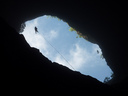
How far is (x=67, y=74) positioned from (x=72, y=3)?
57.1ft

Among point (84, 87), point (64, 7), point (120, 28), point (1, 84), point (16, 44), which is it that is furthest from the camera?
point (64, 7)

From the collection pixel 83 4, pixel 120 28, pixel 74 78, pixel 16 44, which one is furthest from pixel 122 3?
pixel 16 44

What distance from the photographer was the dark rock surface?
21.7ft

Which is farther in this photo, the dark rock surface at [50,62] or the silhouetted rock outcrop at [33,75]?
the dark rock surface at [50,62]

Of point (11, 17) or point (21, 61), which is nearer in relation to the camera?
point (21, 61)

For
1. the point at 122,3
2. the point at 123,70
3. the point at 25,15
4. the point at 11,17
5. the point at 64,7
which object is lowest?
the point at 11,17

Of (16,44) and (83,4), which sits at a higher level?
(83,4)

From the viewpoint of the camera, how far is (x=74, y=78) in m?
8.66

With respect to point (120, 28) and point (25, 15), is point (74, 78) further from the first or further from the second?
point (25, 15)

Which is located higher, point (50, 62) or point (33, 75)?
point (50, 62)

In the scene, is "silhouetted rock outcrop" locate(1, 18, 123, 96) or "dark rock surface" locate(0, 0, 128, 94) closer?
"silhouetted rock outcrop" locate(1, 18, 123, 96)

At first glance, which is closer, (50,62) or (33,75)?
(33,75)

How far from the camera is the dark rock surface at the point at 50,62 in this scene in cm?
662

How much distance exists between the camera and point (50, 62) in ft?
28.7
